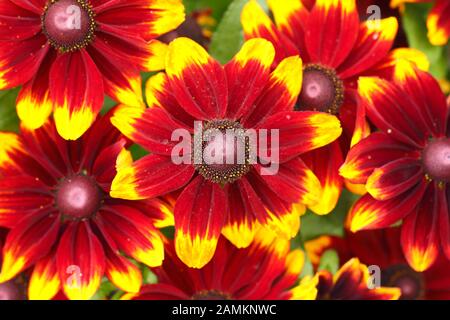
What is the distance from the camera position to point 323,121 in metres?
0.68

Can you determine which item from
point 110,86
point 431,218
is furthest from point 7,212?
point 431,218

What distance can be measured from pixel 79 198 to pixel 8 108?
0.12 metres

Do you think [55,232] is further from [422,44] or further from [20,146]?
[422,44]

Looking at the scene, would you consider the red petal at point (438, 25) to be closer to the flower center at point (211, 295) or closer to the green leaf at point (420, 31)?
the green leaf at point (420, 31)

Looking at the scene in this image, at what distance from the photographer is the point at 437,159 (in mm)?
745

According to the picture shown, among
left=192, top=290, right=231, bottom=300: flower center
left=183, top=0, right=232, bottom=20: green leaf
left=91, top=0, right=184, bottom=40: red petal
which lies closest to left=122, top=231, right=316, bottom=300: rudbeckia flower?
left=192, top=290, right=231, bottom=300: flower center

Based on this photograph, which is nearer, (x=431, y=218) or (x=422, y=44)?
(x=431, y=218)

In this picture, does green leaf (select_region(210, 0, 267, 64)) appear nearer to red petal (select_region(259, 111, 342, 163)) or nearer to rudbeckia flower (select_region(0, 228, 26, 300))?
red petal (select_region(259, 111, 342, 163))

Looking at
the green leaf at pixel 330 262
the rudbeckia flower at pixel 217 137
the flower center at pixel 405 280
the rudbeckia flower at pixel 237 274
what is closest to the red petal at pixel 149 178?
the rudbeckia flower at pixel 217 137

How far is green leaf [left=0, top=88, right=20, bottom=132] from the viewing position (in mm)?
775

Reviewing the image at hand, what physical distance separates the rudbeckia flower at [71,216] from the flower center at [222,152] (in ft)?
0.20

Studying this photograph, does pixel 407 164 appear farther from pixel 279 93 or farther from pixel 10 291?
pixel 10 291

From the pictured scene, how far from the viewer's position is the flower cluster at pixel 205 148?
0.69 meters
